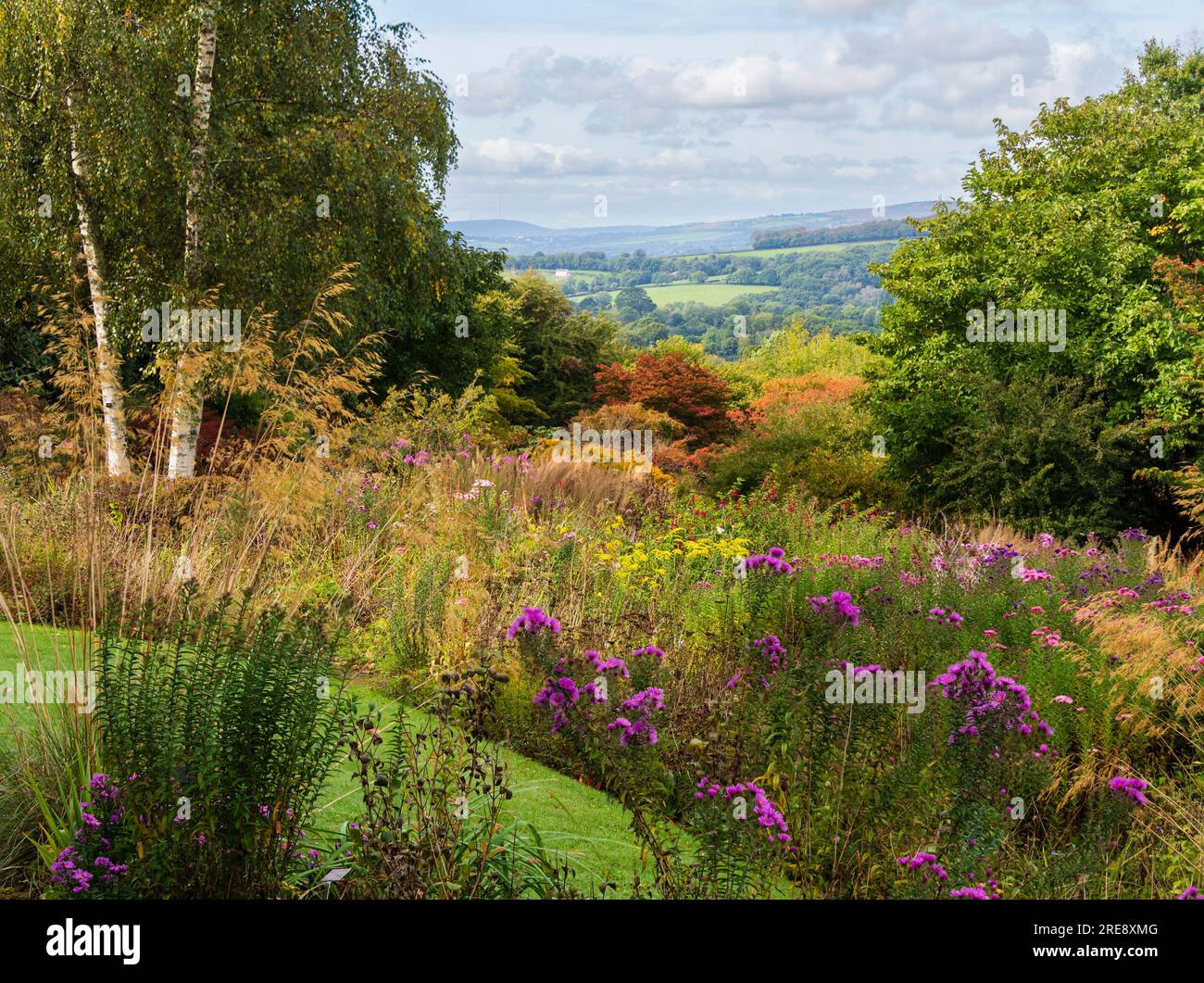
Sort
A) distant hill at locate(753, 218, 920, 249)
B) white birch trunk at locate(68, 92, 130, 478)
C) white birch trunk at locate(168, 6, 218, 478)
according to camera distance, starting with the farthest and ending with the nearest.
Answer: distant hill at locate(753, 218, 920, 249) → white birch trunk at locate(168, 6, 218, 478) → white birch trunk at locate(68, 92, 130, 478)

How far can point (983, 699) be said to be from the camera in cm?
330

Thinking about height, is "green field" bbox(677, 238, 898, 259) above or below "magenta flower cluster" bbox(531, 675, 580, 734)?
above

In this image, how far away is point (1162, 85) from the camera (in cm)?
2520

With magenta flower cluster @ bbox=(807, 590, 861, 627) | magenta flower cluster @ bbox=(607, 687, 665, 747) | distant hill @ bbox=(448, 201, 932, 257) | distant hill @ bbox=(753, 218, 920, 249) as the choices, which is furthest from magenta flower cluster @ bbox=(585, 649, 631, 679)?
distant hill @ bbox=(753, 218, 920, 249)

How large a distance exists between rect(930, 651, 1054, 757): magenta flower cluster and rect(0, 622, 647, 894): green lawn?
1.10 m

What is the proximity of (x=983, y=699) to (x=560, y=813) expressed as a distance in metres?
1.43

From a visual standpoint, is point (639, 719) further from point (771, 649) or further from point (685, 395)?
point (685, 395)

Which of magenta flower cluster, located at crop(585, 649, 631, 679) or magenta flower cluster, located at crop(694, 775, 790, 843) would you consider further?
magenta flower cluster, located at crop(585, 649, 631, 679)

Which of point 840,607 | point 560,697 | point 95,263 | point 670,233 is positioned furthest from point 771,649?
point 670,233

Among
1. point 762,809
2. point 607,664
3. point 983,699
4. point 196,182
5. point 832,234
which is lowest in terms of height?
point 762,809

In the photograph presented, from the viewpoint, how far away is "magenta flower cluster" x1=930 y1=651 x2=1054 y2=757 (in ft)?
10.4

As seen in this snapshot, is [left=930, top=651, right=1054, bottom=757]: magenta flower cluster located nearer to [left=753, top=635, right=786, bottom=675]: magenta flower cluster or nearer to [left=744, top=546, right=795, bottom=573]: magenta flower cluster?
[left=753, top=635, right=786, bottom=675]: magenta flower cluster

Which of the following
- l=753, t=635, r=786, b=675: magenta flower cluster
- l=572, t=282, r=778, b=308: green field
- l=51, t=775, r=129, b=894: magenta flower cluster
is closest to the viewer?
l=51, t=775, r=129, b=894: magenta flower cluster
